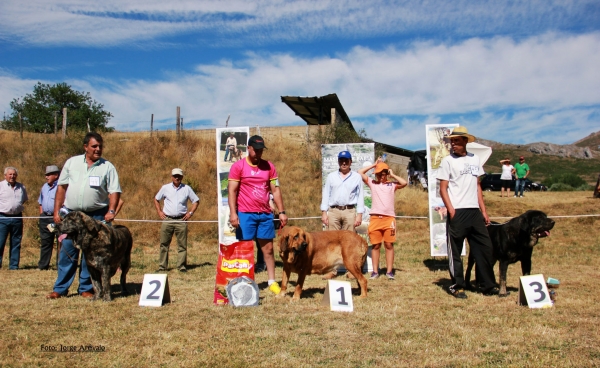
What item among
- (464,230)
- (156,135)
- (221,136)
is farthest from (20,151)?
(464,230)

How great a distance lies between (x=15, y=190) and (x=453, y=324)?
954cm

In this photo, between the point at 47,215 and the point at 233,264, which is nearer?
the point at 233,264

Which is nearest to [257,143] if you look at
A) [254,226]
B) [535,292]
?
[254,226]

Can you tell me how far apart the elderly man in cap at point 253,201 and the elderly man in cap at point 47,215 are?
5.30 metres

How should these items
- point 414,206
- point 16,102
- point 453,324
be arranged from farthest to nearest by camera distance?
point 16,102
point 414,206
point 453,324

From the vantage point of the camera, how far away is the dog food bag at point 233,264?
5.79 m

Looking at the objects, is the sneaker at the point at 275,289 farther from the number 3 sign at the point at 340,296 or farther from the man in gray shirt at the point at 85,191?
the man in gray shirt at the point at 85,191

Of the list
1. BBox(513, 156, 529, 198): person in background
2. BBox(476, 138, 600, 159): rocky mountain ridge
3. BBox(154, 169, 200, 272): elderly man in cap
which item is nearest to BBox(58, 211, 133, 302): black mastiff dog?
BBox(154, 169, 200, 272): elderly man in cap

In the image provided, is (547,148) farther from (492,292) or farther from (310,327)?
(310,327)

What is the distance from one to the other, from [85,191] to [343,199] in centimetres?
406

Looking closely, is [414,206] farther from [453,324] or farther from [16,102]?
[16,102]

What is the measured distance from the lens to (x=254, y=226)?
6.29 m

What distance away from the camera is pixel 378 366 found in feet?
11.4

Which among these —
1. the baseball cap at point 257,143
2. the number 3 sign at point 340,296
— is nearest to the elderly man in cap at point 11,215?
the baseball cap at point 257,143
